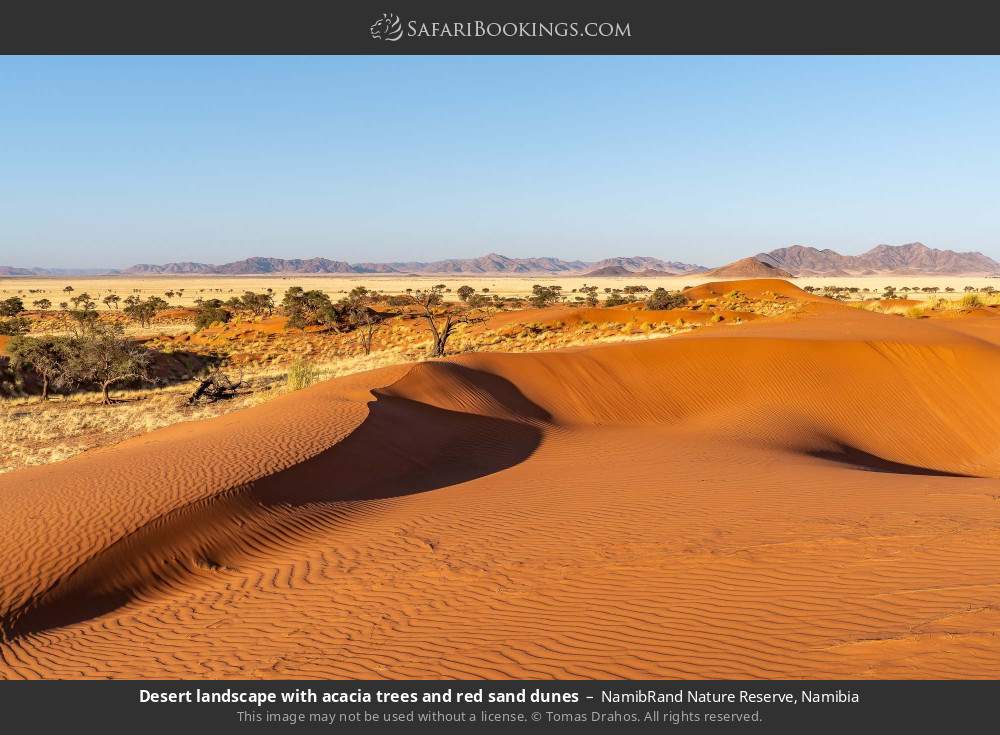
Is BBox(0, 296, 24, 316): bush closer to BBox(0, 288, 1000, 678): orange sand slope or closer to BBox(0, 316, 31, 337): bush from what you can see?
BBox(0, 316, 31, 337): bush

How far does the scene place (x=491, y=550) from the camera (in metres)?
8.70

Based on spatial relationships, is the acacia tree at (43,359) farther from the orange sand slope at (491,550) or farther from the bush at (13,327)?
the orange sand slope at (491,550)

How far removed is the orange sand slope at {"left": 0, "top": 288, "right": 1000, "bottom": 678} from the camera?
5.86m

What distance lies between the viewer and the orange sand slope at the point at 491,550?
5855 millimetres

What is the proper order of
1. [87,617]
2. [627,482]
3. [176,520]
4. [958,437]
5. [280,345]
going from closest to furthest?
1. [87,617]
2. [176,520]
3. [627,482]
4. [958,437]
5. [280,345]

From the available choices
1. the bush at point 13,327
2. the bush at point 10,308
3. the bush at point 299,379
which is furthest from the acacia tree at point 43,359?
the bush at point 10,308

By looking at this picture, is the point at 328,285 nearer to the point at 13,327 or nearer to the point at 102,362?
the point at 13,327

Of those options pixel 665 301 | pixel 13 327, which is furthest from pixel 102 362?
pixel 665 301

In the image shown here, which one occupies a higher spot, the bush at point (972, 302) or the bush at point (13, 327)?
the bush at point (972, 302)

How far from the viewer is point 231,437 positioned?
1391cm
